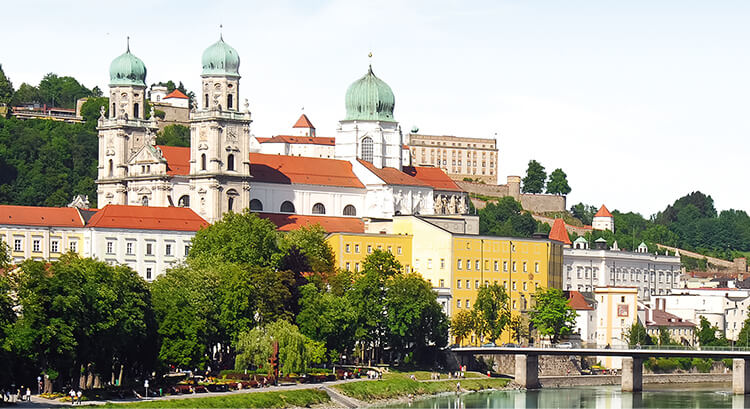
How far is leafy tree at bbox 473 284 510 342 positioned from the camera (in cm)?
12925

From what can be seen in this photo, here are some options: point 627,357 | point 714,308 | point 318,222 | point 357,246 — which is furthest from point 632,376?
point 714,308

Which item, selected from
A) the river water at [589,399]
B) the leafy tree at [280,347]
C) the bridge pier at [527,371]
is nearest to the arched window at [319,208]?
the bridge pier at [527,371]

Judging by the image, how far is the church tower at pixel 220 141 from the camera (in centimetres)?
13525

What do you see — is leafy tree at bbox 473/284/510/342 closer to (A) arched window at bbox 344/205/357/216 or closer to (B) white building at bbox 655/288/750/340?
(A) arched window at bbox 344/205/357/216

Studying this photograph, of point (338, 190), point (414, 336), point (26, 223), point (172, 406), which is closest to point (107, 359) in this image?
point (172, 406)

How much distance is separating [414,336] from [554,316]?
59.4 feet

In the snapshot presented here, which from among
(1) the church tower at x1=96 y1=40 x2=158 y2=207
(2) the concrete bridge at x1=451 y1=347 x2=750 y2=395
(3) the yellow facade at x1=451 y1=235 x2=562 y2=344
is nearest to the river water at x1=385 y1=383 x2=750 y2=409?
(2) the concrete bridge at x1=451 y1=347 x2=750 y2=395

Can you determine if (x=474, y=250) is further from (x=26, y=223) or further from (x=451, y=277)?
(x=26, y=223)

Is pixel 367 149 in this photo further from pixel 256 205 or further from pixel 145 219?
pixel 145 219

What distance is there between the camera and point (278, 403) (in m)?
91.2

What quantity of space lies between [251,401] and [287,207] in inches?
A: 2186

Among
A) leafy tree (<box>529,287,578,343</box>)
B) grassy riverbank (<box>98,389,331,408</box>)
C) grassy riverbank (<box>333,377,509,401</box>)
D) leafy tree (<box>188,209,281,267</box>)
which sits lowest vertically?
grassy riverbank (<box>333,377,509,401</box>)

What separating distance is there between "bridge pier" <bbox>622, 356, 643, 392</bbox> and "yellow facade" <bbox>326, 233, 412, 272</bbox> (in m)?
21.9

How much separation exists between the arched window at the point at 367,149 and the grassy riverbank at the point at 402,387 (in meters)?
41.0
